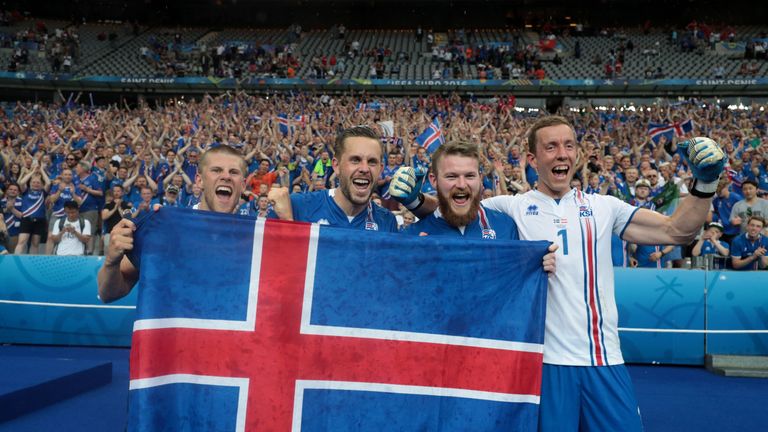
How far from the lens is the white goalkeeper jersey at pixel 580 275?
288cm

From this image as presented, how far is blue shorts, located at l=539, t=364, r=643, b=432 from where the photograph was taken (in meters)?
2.74

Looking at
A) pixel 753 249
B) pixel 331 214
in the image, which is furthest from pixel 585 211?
pixel 753 249

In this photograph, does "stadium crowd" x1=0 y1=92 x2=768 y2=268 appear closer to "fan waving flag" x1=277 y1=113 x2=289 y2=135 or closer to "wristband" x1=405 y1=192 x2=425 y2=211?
"fan waving flag" x1=277 y1=113 x2=289 y2=135

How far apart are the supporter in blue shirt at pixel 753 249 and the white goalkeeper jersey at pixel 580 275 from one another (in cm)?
622

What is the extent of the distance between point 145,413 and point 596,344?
230 centimetres

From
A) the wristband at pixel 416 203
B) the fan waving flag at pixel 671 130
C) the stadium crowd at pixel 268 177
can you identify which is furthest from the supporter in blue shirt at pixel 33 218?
the fan waving flag at pixel 671 130

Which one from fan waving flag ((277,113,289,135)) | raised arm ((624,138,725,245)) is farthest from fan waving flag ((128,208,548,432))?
fan waving flag ((277,113,289,135))

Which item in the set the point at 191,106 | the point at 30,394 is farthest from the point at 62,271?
the point at 191,106

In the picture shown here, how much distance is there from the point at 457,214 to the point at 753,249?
22.9ft

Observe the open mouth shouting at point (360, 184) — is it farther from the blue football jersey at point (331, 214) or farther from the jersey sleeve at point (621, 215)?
the jersey sleeve at point (621, 215)

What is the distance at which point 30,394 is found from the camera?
5.04m

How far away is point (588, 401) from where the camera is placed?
281 cm

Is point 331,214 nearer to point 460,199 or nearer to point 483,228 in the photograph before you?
point 460,199

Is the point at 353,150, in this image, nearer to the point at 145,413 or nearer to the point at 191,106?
the point at 145,413
